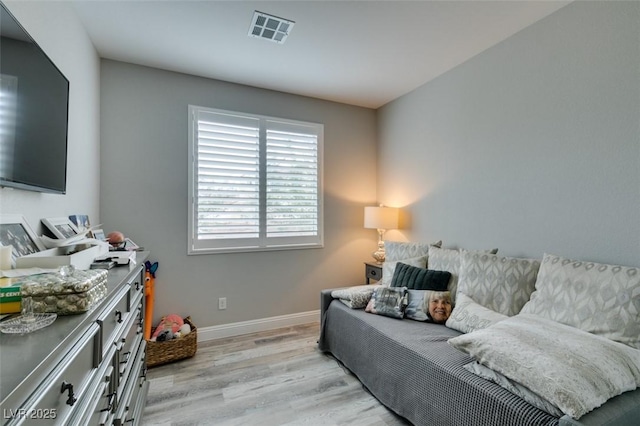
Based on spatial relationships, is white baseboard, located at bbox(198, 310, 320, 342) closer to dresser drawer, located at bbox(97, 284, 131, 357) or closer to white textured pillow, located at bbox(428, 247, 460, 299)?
white textured pillow, located at bbox(428, 247, 460, 299)

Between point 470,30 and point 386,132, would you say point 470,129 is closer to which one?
point 470,30

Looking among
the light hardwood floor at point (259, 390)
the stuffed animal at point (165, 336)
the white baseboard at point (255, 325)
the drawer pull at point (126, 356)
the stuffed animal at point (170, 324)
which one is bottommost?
the light hardwood floor at point (259, 390)

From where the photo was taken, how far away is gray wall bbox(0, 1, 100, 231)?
4.43 feet

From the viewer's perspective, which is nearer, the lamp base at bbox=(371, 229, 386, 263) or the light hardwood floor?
the light hardwood floor

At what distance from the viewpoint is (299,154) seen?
345 centimetres

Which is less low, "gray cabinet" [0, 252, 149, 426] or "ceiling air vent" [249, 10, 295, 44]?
"ceiling air vent" [249, 10, 295, 44]

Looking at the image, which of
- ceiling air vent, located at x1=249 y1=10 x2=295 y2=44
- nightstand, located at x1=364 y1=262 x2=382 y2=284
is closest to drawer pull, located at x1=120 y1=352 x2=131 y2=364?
ceiling air vent, located at x1=249 y1=10 x2=295 y2=44

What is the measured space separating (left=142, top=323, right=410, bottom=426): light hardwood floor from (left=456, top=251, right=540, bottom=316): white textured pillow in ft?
3.22

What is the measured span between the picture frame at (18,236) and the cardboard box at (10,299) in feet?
1.15

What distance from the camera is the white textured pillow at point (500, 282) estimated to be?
1948 millimetres

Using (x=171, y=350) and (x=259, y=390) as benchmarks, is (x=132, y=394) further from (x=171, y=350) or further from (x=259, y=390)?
(x=171, y=350)

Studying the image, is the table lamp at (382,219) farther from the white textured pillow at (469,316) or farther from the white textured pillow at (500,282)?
the white textured pillow at (469,316)

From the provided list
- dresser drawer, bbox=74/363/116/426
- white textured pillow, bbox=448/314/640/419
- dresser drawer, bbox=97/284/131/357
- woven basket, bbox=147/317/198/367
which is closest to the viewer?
dresser drawer, bbox=74/363/116/426

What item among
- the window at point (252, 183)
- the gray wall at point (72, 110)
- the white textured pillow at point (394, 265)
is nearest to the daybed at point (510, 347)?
the white textured pillow at point (394, 265)
